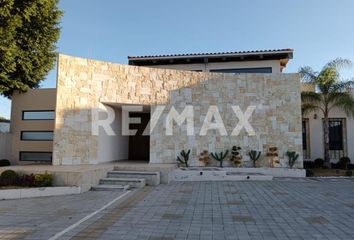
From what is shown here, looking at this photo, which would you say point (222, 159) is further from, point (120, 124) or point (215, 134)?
point (120, 124)

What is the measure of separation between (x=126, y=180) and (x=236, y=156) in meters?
5.91

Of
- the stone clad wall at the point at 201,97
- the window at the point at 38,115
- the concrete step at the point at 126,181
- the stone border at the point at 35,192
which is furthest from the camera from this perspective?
the window at the point at 38,115

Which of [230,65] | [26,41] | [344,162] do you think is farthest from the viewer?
[230,65]

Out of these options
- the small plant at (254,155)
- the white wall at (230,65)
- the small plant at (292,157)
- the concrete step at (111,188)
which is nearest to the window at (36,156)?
the concrete step at (111,188)

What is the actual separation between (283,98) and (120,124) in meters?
8.71

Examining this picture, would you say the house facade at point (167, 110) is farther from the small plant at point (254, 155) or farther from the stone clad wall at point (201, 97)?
the small plant at point (254, 155)

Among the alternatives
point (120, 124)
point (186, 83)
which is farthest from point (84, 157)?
point (186, 83)

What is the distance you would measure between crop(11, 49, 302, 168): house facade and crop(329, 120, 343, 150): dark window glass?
4243 millimetres

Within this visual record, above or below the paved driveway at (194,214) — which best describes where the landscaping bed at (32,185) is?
above

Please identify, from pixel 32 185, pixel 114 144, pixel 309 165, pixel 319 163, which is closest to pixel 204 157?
pixel 114 144

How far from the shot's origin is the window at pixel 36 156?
15.1 meters

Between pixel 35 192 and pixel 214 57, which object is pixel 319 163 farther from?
pixel 35 192

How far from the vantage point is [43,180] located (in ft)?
30.5

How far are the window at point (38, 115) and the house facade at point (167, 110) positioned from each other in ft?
0.17
